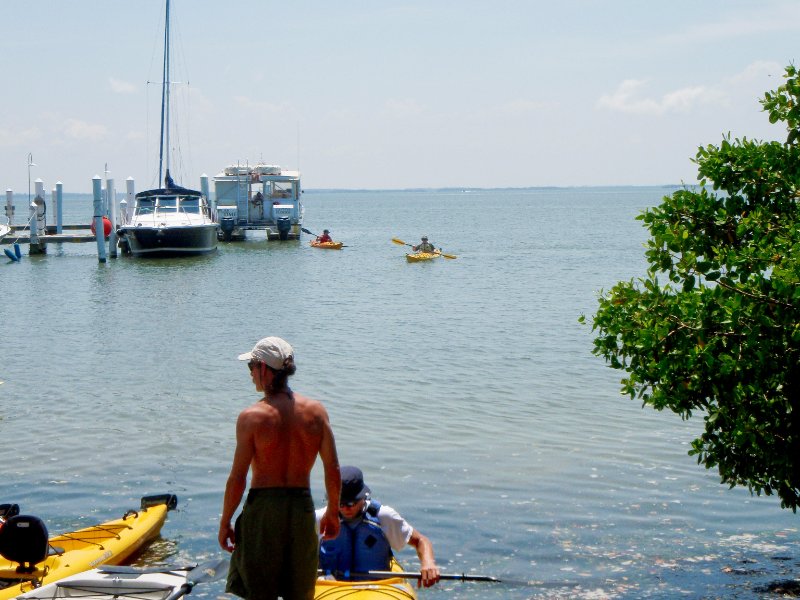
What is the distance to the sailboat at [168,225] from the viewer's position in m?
51.2

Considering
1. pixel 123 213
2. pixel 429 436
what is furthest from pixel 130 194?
pixel 429 436

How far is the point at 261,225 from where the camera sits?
6925 centimetres

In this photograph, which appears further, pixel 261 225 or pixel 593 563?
pixel 261 225

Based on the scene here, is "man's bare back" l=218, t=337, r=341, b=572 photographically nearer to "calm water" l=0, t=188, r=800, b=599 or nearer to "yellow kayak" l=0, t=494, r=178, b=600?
"yellow kayak" l=0, t=494, r=178, b=600

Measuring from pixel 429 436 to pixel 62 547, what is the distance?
7.39 m

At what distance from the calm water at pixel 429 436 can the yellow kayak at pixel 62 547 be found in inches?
13.5

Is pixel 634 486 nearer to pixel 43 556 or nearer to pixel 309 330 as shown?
pixel 43 556

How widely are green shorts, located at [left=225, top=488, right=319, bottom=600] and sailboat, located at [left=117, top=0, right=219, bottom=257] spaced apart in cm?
4644

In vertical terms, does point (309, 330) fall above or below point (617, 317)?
below

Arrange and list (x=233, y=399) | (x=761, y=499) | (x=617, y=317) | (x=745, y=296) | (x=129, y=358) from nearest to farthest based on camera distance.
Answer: (x=745, y=296)
(x=617, y=317)
(x=761, y=499)
(x=233, y=399)
(x=129, y=358)

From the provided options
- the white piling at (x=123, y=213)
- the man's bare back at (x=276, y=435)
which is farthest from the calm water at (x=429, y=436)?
the white piling at (x=123, y=213)

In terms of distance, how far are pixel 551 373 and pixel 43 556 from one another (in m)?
14.7

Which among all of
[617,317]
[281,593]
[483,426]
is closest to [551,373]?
[483,426]

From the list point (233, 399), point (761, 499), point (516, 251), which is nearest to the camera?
point (761, 499)
